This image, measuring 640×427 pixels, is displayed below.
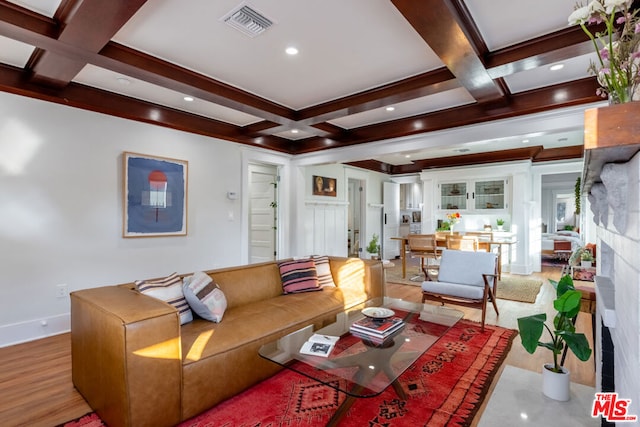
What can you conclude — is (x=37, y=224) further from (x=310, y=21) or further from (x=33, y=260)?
(x=310, y=21)

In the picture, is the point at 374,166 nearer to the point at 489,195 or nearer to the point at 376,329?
the point at 489,195

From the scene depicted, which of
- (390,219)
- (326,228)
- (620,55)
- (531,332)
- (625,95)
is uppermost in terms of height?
(620,55)

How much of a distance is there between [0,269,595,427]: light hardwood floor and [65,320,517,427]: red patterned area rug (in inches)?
8.1

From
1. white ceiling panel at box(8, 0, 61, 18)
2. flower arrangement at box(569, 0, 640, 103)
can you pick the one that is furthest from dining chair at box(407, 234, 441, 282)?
white ceiling panel at box(8, 0, 61, 18)

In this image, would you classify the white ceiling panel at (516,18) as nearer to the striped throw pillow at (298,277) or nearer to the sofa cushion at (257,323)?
the sofa cushion at (257,323)

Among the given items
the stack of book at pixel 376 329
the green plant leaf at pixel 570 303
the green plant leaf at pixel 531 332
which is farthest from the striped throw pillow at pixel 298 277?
the green plant leaf at pixel 570 303

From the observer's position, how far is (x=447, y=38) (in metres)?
2.13

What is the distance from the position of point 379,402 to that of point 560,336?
1.15 metres

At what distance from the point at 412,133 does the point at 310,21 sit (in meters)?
2.55

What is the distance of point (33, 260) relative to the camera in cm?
306

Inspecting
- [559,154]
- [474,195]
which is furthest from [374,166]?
[559,154]

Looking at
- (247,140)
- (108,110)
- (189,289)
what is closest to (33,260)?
(108,110)

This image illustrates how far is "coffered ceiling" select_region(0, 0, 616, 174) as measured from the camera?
2039 millimetres

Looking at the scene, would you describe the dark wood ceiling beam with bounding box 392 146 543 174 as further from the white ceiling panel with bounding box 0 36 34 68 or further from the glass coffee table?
the white ceiling panel with bounding box 0 36 34 68
